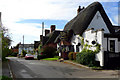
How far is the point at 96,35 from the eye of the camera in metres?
18.1

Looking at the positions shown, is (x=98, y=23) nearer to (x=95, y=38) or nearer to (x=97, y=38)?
(x=95, y=38)

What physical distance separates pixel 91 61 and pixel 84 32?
6.51m

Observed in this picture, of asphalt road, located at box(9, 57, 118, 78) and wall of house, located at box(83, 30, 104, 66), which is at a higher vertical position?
wall of house, located at box(83, 30, 104, 66)

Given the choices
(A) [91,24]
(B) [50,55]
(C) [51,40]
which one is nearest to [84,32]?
(A) [91,24]

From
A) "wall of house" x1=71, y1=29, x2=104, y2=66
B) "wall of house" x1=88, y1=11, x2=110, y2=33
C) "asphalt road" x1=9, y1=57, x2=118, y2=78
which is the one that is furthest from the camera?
"wall of house" x1=88, y1=11, x2=110, y2=33

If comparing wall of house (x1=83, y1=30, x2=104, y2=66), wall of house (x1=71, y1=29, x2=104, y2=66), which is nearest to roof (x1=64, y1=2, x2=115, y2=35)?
wall of house (x1=71, y1=29, x2=104, y2=66)

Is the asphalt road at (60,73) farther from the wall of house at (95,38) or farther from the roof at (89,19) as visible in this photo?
the roof at (89,19)

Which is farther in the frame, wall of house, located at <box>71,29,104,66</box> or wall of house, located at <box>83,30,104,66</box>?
wall of house, located at <box>71,29,104,66</box>

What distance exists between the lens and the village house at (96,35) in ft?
53.7

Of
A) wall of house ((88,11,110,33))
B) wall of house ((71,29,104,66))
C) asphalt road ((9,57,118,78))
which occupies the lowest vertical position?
asphalt road ((9,57,118,78))

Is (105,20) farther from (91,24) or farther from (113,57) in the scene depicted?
(113,57)

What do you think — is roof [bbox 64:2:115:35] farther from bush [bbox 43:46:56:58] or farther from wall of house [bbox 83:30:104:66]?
bush [bbox 43:46:56:58]

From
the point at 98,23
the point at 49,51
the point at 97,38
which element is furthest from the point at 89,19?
the point at 49,51

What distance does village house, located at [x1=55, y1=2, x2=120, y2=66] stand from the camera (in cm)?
1638
